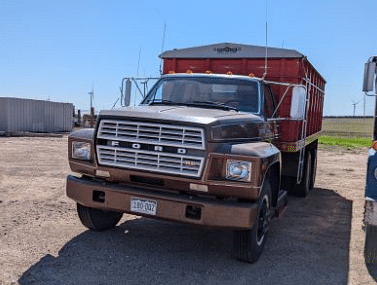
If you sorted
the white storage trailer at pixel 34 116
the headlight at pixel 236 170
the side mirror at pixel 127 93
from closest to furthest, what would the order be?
1. the headlight at pixel 236 170
2. the side mirror at pixel 127 93
3. the white storage trailer at pixel 34 116

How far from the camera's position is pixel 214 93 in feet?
19.4

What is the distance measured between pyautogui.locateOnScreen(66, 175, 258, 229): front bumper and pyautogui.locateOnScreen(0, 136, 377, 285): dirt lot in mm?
596

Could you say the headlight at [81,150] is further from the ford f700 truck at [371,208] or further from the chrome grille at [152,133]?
the ford f700 truck at [371,208]

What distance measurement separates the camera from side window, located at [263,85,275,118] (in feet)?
19.6

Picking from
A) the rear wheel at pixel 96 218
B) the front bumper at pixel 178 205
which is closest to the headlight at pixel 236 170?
the front bumper at pixel 178 205

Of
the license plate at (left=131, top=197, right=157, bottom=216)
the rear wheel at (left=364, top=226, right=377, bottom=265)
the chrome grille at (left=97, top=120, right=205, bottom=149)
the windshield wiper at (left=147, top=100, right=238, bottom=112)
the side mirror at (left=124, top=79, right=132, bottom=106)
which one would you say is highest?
the side mirror at (left=124, top=79, right=132, bottom=106)

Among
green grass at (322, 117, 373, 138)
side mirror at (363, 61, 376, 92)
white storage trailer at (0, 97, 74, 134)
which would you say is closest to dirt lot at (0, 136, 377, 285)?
side mirror at (363, 61, 376, 92)

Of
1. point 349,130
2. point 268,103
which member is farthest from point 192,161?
point 349,130

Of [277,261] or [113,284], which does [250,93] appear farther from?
[113,284]

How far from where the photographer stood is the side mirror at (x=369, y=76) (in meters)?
6.00

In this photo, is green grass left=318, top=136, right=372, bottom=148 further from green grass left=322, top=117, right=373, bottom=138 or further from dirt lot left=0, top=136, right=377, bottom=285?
dirt lot left=0, top=136, right=377, bottom=285

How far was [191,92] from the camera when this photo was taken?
5.95 metres

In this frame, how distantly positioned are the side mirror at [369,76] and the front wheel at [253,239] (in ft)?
7.43

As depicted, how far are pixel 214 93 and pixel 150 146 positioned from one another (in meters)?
1.72
